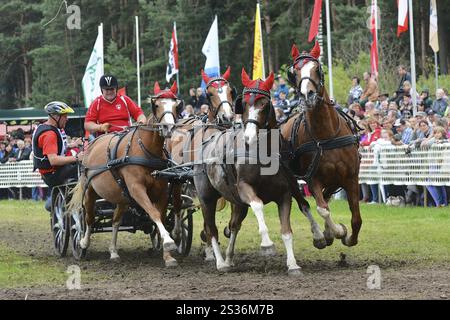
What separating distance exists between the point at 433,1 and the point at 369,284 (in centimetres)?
1710

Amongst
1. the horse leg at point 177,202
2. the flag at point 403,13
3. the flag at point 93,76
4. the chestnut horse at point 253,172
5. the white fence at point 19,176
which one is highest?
the flag at point 403,13

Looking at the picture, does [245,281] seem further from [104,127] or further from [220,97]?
[104,127]

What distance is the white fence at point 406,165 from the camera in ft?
55.3

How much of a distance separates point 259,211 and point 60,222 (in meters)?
4.56

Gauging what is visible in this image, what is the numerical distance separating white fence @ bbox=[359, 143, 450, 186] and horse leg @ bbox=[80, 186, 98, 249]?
6997mm

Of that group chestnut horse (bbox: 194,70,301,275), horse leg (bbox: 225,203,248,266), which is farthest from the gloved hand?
horse leg (bbox: 225,203,248,266)

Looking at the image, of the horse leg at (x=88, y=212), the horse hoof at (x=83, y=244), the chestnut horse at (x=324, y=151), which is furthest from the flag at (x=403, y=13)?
the horse hoof at (x=83, y=244)

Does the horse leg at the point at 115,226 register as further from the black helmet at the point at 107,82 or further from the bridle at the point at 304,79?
the bridle at the point at 304,79

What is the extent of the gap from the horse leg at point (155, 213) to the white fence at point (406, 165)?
7094mm

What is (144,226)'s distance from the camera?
41.1ft

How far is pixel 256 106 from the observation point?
973 centimetres
